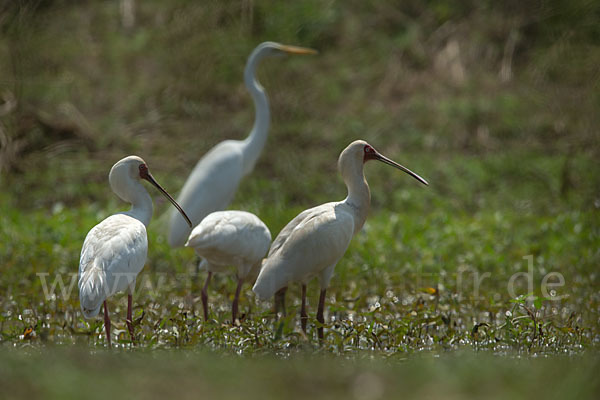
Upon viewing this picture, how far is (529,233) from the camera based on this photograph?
754cm

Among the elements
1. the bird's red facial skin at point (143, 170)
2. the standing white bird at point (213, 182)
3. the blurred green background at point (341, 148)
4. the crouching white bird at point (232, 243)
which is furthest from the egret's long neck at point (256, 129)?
the bird's red facial skin at point (143, 170)

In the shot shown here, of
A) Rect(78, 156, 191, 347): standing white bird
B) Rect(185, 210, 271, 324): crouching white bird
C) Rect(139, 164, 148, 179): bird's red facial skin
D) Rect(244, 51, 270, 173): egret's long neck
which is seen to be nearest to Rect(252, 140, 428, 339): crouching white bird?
Rect(185, 210, 271, 324): crouching white bird

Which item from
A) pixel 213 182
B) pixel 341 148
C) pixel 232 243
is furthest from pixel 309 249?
pixel 341 148

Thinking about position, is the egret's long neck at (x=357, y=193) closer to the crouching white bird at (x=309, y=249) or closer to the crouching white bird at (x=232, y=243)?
the crouching white bird at (x=309, y=249)

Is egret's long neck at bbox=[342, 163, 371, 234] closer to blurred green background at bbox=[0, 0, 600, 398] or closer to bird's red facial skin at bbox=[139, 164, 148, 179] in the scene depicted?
blurred green background at bbox=[0, 0, 600, 398]

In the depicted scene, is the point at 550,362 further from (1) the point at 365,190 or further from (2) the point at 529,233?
(2) the point at 529,233

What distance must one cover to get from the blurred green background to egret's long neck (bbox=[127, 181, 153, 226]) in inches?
24.8

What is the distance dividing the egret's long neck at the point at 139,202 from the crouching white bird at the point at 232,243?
332 millimetres

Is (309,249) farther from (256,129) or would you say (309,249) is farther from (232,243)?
(256,129)

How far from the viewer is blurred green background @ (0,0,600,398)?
16.0 feet

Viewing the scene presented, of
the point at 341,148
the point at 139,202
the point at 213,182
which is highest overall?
the point at 139,202

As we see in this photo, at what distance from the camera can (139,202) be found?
5223 millimetres

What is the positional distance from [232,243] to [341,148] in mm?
5694

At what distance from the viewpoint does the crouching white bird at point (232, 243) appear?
5211 millimetres
